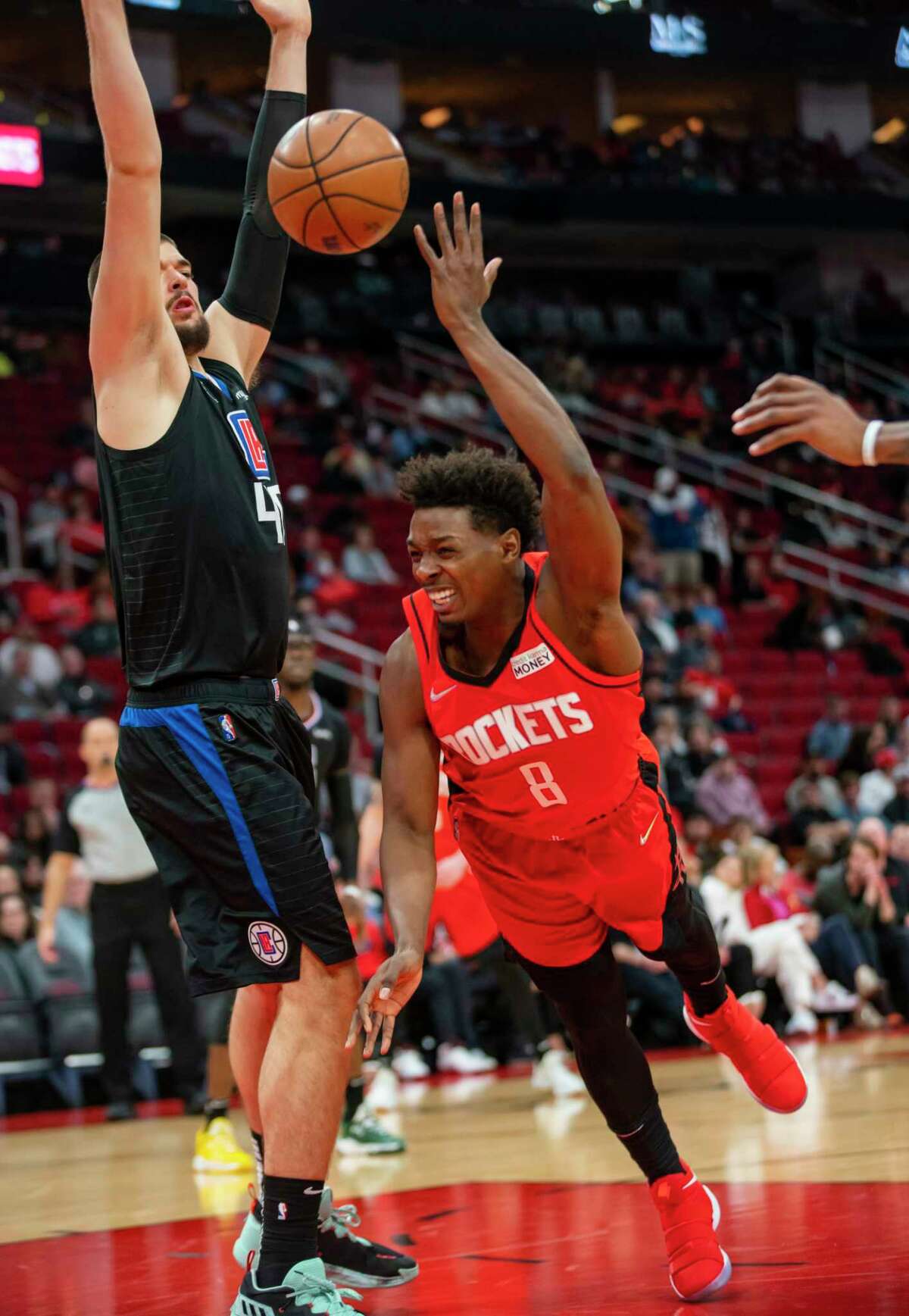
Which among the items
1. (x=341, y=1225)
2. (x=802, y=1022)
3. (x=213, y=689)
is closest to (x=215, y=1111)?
(x=341, y=1225)

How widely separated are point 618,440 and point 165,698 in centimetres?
1914

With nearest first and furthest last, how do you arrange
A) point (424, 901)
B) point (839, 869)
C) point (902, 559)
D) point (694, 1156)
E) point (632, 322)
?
point (424, 901)
point (694, 1156)
point (839, 869)
point (902, 559)
point (632, 322)

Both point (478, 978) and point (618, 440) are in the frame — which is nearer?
point (478, 978)

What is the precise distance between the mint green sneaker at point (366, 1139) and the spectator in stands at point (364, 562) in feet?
34.3

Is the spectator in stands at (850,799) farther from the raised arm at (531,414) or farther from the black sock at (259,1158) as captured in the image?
the raised arm at (531,414)

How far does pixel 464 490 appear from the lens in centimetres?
407

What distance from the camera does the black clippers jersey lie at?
3840 mm

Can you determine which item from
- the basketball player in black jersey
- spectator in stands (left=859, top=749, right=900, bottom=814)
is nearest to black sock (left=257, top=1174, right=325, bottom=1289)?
the basketball player in black jersey

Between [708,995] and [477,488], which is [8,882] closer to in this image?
[708,995]

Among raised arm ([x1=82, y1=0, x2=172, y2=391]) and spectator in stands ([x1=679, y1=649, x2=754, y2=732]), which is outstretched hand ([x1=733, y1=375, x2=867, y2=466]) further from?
spectator in stands ([x1=679, y1=649, x2=754, y2=732])

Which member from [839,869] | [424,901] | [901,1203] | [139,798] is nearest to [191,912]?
[139,798]

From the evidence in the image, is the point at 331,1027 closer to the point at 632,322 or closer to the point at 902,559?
the point at 902,559

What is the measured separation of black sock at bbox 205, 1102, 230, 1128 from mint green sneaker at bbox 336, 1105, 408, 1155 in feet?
1.65

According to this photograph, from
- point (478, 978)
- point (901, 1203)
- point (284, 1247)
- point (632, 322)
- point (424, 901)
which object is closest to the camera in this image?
point (284, 1247)
